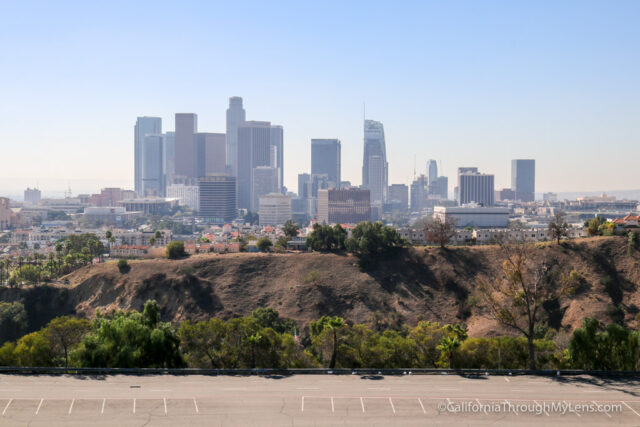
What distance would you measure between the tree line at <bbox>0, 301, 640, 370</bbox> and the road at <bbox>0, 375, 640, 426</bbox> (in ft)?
13.0

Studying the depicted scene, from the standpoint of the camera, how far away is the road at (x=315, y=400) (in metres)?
29.8

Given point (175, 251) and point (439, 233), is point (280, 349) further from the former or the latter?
point (175, 251)

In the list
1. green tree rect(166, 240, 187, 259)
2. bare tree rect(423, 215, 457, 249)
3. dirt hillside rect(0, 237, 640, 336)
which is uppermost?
bare tree rect(423, 215, 457, 249)

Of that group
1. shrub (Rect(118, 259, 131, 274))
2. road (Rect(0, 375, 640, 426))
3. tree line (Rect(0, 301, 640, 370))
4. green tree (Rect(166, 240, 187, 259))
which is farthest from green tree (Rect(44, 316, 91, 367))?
green tree (Rect(166, 240, 187, 259))

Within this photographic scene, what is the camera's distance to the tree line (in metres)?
40.3

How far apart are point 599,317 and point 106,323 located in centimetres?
6204

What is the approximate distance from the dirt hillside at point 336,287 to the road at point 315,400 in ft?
147

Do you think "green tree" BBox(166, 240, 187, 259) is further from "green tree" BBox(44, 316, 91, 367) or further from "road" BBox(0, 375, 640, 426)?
"road" BBox(0, 375, 640, 426)

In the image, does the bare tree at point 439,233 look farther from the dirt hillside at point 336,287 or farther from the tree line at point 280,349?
the tree line at point 280,349

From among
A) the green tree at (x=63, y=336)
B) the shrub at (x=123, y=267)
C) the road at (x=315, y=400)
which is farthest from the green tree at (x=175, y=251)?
the road at (x=315, y=400)

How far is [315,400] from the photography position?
32.6 m

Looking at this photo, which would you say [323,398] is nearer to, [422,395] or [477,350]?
[422,395]

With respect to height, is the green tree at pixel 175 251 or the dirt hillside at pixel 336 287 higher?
the green tree at pixel 175 251

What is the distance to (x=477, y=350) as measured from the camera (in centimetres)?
4288
